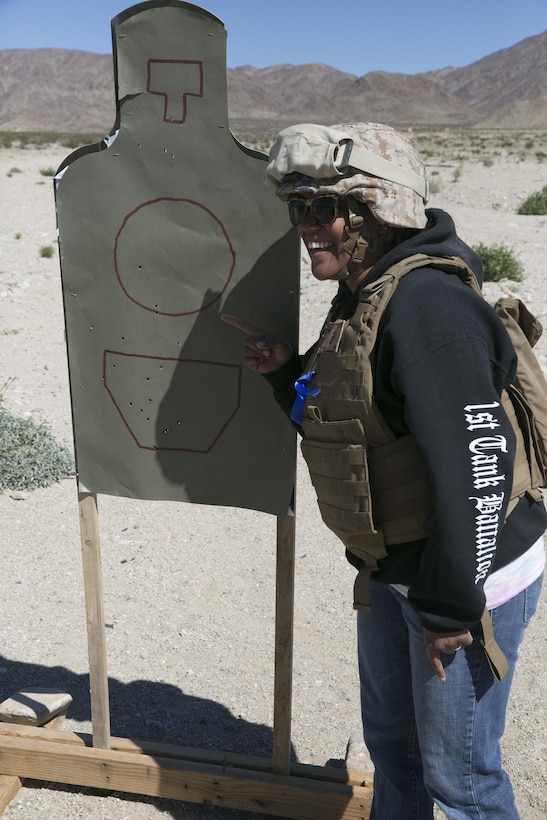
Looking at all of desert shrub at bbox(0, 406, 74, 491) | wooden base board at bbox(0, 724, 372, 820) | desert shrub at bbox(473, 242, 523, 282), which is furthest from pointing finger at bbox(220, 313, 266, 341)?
desert shrub at bbox(473, 242, 523, 282)

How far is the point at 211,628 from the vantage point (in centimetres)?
367

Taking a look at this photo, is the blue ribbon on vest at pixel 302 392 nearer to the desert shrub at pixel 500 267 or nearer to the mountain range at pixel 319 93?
the desert shrub at pixel 500 267

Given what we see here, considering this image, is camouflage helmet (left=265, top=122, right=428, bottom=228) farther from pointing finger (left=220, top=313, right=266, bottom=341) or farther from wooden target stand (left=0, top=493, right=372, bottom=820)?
wooden target stand (left=0, top=493, right=372, bottom=820)

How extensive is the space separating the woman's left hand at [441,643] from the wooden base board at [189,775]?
1.05m

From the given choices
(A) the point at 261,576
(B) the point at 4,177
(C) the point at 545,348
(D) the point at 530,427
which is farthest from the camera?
(B) the point at 4,177

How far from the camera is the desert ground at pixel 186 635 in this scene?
2973mm

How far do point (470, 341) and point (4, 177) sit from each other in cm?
2131

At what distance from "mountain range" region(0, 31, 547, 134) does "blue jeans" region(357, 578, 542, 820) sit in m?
111

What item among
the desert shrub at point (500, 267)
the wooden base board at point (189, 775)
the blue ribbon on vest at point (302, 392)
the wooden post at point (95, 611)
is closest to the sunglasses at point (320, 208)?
the blue ribbon on vest at point (302, 392)

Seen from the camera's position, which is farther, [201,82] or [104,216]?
[104,216]

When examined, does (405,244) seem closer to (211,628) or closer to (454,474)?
(454,474)

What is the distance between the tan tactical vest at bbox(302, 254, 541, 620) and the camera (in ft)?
5.22

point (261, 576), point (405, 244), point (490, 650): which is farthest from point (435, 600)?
point (261, 576)

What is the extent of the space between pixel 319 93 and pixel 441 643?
161m
